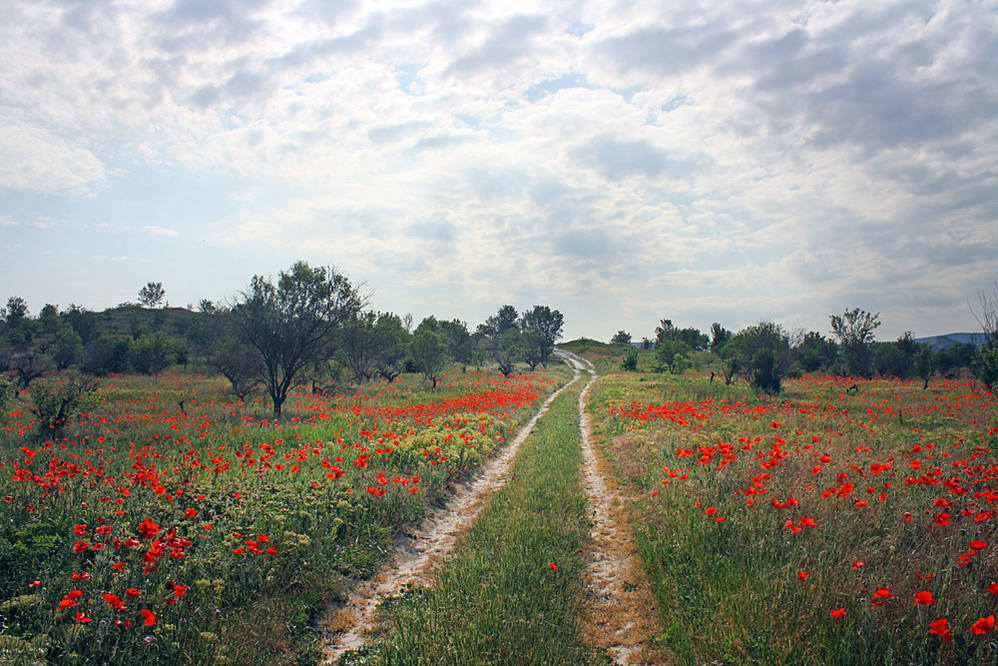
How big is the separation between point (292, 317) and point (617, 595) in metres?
20.5

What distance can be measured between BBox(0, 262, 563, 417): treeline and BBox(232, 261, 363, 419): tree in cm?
5

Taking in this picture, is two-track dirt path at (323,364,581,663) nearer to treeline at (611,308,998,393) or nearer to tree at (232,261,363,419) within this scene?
tree at (232,261,363,419)

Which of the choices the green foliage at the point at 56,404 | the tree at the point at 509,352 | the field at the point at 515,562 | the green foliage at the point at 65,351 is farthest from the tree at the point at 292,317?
the green foliage at the point at 65,351

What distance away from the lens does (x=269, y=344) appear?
874 inches

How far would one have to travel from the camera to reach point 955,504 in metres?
5.92

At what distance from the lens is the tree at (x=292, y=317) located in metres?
22.0

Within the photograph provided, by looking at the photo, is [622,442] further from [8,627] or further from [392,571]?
[8,627]

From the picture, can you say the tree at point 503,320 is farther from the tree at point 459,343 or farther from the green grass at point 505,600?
the green grass at point 505,600

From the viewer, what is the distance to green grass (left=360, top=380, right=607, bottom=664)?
13.8ft

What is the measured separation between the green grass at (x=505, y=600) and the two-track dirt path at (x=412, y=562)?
0.95 ft

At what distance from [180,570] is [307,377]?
73.9 ft

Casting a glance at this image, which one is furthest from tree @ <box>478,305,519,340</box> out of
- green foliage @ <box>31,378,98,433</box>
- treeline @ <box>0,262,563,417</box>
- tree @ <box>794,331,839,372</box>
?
green foliage @ <box>31,378,98,433</box>

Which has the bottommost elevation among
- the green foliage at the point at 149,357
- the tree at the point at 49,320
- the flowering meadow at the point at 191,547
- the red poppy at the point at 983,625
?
the flowering meadow at the point at 191,547

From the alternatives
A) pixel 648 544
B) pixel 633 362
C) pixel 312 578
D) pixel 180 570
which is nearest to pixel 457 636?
pixel 312 578
